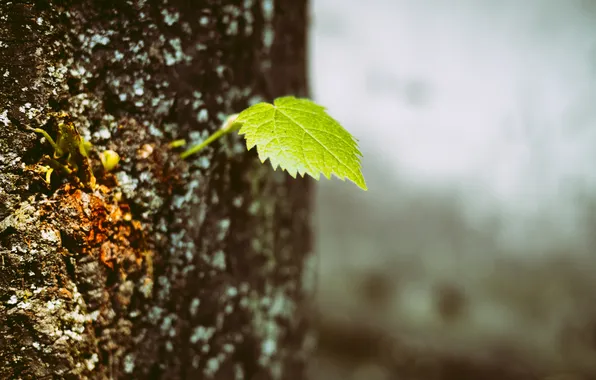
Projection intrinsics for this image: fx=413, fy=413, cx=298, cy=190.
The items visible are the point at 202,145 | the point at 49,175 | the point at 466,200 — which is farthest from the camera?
the point at 466,200

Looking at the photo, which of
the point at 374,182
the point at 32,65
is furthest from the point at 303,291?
the point at 374,182

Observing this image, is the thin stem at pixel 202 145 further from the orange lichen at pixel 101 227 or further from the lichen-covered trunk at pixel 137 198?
the orange lichen at pixel 101 227

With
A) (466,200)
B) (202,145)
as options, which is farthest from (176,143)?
(466,200)

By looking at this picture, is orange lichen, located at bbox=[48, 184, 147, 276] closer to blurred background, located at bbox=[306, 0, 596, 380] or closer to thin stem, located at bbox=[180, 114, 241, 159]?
thin stem, located at bbox=[180, 114, 241, 159]

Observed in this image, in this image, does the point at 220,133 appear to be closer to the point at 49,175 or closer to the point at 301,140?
the point at 301,140

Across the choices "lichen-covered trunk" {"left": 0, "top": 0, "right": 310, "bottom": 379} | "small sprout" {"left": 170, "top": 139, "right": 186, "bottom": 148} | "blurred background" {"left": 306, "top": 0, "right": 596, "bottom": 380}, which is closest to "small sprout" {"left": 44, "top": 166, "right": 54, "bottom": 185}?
"lichen-covered trunk" {"left": 0, "top": 0, "right": 310, "bottom": 379}

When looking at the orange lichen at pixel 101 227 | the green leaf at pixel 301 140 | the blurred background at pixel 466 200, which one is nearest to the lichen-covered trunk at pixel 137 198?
the orange lichen at pixel 101 227
